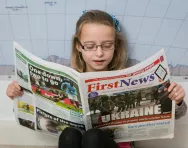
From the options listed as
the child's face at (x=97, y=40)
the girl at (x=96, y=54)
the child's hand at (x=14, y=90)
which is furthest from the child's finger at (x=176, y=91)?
the child's hand at (x=14, y=90)

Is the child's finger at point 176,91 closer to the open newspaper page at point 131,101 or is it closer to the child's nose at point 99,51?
the open newspaper page at point 131,101

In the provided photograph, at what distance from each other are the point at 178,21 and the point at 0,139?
2.57ft

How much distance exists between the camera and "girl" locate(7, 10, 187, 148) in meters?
0.73

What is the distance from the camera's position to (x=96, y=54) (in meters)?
0.77

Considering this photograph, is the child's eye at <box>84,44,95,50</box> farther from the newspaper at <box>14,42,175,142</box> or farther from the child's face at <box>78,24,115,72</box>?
the newspaper at <box>14,42,175,142</box>

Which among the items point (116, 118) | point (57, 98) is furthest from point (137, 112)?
point (57, 98)

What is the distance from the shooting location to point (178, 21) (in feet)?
2.92

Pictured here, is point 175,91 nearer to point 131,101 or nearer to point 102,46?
point 131,101

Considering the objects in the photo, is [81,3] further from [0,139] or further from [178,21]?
[0,139]

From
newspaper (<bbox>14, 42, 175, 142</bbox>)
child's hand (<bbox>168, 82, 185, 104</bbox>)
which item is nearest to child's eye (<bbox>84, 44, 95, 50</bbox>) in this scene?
newspaper (<bbox>14, 42, 175, 142</bbox>)

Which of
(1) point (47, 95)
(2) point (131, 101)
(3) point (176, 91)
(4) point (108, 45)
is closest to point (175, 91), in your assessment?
(3) point (176, 91)

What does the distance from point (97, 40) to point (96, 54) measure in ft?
0.13

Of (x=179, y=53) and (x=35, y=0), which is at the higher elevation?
(x=35, y=0)

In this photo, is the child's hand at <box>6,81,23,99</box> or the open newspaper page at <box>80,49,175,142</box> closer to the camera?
the open newspaper page at <box>80,49,175,142</box>
